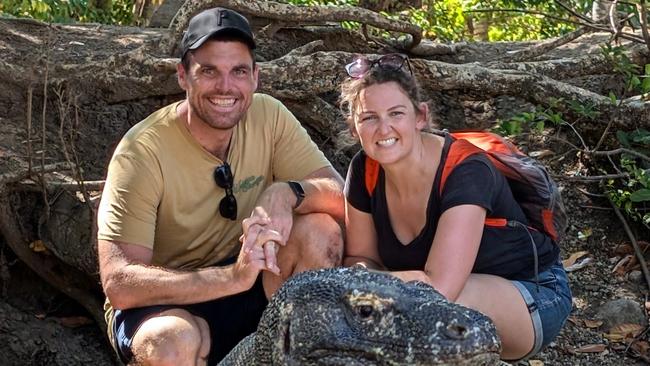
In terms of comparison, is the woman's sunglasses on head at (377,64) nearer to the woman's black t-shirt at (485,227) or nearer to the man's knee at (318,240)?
the woman's black t-shirt at (485,227)

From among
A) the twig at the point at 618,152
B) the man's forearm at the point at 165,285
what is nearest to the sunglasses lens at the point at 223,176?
the man's forearm at the point at 165,285

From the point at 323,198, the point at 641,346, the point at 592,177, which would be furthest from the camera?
the point at 592,177

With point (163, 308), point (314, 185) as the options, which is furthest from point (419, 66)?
point (163, 308)

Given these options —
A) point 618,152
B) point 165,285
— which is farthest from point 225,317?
point 618,152

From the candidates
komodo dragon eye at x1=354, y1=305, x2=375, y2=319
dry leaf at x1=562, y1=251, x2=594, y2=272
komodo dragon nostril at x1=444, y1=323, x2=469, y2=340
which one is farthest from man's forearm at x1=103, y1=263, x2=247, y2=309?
dry leaf at x1=562, y1=251, x2=594, y2=272

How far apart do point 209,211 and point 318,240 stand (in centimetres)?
53

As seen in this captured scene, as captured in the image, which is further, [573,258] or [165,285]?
[573,258]

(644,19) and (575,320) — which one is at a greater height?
(644,19)

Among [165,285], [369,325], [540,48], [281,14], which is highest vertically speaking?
[281,14]

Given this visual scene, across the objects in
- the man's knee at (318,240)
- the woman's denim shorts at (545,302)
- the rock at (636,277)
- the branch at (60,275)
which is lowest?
the branch at (60,275)

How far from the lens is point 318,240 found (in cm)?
366

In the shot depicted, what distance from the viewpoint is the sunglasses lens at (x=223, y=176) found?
3.95 metres

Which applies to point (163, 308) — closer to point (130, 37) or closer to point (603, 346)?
point (603, 346)

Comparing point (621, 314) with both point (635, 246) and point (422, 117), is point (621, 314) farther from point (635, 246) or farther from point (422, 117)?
point (422, 117)
